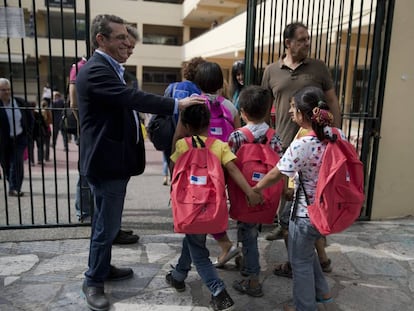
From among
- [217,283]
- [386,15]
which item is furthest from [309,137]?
[386,15]

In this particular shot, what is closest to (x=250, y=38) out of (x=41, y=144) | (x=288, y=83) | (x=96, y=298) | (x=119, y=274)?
(x=288, y=83)

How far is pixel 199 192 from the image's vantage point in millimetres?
2371

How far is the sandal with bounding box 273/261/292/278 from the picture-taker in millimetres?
3131

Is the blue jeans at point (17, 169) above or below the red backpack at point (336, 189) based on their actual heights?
below

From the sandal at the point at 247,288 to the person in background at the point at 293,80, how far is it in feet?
1.30

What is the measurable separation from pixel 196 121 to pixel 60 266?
176 cm

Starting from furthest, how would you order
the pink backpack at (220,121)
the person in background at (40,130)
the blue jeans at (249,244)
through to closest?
the person in background at (40,130) → the pink backpack at (220,121) → the blue jeans at (249,244)

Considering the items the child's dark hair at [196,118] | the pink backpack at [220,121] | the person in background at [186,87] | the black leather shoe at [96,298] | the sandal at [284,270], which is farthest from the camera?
the sandal at [284,270]

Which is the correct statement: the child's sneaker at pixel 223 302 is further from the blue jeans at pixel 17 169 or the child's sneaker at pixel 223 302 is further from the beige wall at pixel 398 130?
the blue jeans at pixel 17 169

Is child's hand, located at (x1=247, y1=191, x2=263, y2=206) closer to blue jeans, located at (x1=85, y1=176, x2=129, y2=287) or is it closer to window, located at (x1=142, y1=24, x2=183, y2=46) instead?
blue jeans, located at (x1=85, y1=176, x2=129, y2=287)

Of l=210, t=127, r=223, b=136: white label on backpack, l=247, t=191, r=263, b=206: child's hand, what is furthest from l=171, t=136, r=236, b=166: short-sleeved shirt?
l=210, t=127, r=223, b=136: white label on backpack

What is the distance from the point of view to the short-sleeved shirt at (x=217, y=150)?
96.9 inches

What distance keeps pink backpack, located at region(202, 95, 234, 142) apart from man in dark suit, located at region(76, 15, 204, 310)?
0.44 meters

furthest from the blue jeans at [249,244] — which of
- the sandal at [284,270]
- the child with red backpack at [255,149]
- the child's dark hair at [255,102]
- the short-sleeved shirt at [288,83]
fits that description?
the short-sleeved shirt at [288,83]
